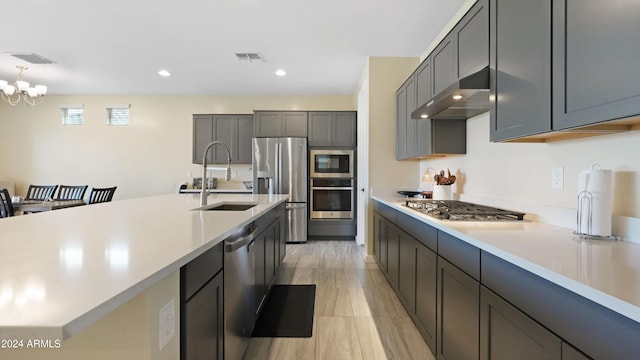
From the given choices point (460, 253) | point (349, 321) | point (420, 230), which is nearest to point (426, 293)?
point (420, 230)

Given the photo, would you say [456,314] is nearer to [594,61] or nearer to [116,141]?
[594,61]

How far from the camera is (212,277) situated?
3.92 ft

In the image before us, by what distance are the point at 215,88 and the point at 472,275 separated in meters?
5.36

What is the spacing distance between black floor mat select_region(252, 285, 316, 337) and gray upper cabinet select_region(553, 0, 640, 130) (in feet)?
6.59

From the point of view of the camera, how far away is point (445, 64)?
7.69 ft

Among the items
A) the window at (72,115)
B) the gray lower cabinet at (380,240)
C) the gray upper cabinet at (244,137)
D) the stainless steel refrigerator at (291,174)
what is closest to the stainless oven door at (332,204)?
the stainless steel refrigerator at (291,174)

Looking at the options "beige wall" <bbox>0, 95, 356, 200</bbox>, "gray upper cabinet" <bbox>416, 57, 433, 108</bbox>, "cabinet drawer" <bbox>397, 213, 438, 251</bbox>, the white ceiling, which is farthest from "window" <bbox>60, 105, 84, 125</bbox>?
"cabinet drawer" <bbox>397, 213, 438, 251</bbox>

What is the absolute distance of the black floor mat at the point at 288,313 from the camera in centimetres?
212

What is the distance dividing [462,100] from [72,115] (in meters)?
7.21

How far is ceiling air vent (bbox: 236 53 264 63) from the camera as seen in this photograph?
12.6ft

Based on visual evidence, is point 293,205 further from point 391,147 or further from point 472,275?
point 472,275

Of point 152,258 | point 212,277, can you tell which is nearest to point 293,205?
point 212,277

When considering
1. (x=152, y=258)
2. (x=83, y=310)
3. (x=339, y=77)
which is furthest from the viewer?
(x=339, y=77)

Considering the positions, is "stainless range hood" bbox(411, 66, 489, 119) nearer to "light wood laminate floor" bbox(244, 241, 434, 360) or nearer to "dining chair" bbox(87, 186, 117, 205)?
"light wood laminate floor" bbox(244, 241, 434, 360)
